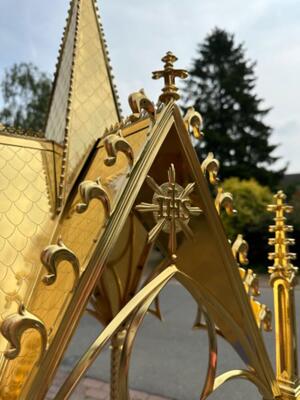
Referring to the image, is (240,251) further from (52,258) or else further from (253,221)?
(253,221)

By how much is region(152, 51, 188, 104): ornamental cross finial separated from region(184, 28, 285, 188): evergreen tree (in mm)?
16700

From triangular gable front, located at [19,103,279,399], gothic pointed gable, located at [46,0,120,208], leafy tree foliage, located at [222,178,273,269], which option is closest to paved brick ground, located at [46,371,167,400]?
triangular gable front, located at [19,103,279,399]

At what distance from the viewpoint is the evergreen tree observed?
1839 centimetres

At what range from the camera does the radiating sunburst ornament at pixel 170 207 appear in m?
0.95

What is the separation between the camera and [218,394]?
12.2ft

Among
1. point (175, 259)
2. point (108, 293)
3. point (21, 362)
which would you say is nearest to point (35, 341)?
point (21, 362)

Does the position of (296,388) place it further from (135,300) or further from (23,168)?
(23,168)

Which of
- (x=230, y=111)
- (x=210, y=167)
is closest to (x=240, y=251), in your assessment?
(x=210, y=167)

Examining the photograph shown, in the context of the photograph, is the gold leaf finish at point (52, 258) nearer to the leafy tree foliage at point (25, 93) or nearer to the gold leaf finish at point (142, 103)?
the gold leaf finish at point (142, 103)

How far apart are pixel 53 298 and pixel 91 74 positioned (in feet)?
3.12

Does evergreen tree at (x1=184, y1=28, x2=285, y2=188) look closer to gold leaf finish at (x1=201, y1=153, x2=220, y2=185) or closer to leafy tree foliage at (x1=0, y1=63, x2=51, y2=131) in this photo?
leafy tree foliage at (x1=0, y1=63, x2=51, y2=131)

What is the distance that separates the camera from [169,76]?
39.6 inches

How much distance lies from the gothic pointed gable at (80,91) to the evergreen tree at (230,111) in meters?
16.2

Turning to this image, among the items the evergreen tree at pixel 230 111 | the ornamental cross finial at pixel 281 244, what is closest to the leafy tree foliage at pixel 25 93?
the evergreen tree at pixel 230 111
